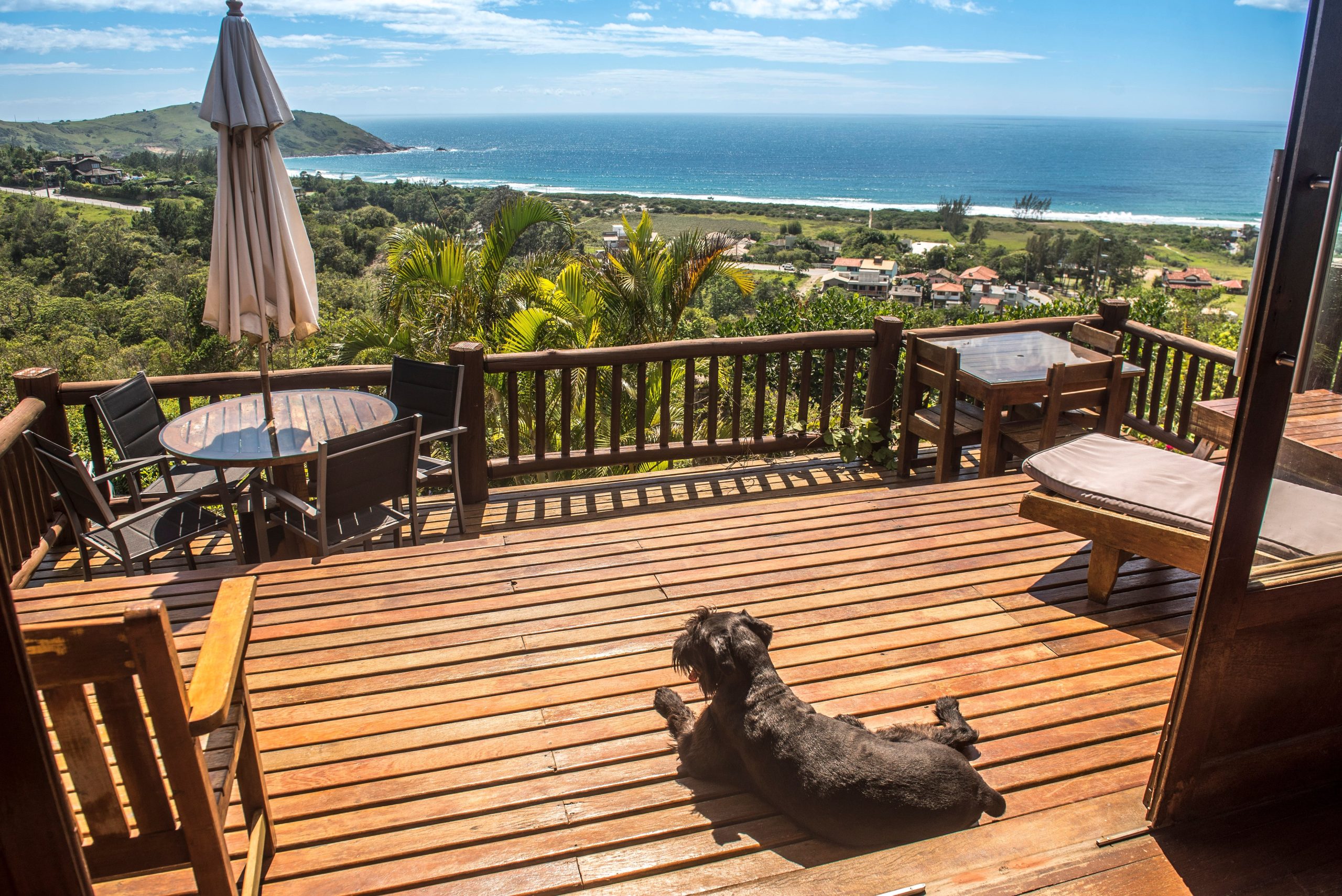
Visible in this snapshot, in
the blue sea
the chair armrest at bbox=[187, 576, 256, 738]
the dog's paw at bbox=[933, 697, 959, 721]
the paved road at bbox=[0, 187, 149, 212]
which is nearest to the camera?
the chair armrest at bbox=[187, 576, 256, 738]

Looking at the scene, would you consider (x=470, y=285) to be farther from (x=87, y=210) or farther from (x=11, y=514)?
(x=87, y=210)

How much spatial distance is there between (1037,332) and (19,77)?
109 meters

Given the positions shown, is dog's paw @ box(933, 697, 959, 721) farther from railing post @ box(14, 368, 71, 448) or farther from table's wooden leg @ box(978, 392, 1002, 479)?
railing post @ box(14, 368, 71, 448)

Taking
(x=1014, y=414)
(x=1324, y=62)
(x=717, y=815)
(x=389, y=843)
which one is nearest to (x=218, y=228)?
(x=389, y=843)

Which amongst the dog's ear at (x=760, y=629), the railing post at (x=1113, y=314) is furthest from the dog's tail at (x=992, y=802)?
the railing post at (x=1113, y=314)

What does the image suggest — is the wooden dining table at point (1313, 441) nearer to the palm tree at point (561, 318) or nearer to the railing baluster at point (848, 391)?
the railing baluster at point (848, 391)

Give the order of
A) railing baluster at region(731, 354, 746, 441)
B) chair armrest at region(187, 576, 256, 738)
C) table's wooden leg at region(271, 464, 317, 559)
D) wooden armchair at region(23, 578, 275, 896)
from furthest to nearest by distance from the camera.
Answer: railing baluster at region(731, 354, 746, 441)
table's wooden leg at region(271, 464, 317, 559)
chair armrest at region(187, 576, 256, 738)
wooden armchair at region(23, 578, 275, 896)

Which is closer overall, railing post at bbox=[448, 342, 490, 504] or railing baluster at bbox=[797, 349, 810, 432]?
railing post at bbox=[448, 342, 490, 504]

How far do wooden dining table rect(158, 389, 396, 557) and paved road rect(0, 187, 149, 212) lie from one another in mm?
54069

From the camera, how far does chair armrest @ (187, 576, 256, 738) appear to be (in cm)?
137

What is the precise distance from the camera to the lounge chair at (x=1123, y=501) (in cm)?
286

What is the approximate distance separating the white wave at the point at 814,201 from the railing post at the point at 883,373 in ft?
208

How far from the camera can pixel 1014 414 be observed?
4980 mm

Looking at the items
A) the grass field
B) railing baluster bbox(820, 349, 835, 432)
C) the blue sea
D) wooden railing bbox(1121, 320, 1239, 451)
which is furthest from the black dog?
the blue sea
